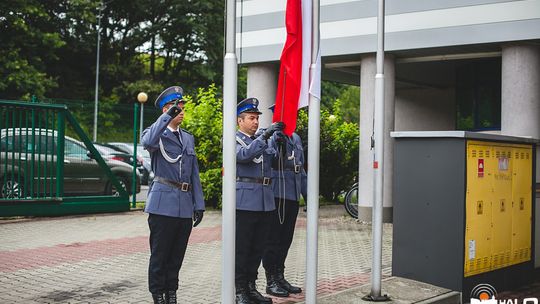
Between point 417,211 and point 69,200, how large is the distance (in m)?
8.11

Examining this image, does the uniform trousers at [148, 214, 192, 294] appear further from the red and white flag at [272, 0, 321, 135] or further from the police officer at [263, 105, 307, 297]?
the red and white flag at [272, 0, 321, 135]

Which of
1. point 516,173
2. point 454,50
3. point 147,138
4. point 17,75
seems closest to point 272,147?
point 147,138

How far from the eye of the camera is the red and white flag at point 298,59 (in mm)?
5777

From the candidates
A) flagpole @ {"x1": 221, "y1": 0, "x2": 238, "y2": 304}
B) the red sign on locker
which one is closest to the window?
the red sign on locker

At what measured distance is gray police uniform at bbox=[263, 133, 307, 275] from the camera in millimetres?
7070

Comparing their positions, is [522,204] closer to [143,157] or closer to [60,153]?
[60,153]

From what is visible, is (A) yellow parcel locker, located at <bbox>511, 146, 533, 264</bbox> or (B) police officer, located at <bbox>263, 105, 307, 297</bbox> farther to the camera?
(A) yellow parcel locker, located at <bbox>511, 146, 533, 264</bbox>

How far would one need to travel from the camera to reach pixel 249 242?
650 centimetres

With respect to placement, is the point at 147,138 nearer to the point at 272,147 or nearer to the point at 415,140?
the point at 272,147

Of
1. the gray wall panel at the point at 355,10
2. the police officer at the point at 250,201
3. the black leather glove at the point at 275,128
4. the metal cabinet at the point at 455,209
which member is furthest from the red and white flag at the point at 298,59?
the gray wall panel at the point at 355,10

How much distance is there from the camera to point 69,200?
13.4 m

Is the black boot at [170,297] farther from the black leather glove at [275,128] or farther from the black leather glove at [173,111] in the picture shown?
the black leather glove at [275,128]

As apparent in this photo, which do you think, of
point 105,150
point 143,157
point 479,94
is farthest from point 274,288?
point 143,157

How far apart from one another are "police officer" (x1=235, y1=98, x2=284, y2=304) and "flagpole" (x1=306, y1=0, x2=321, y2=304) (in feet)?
2.34
